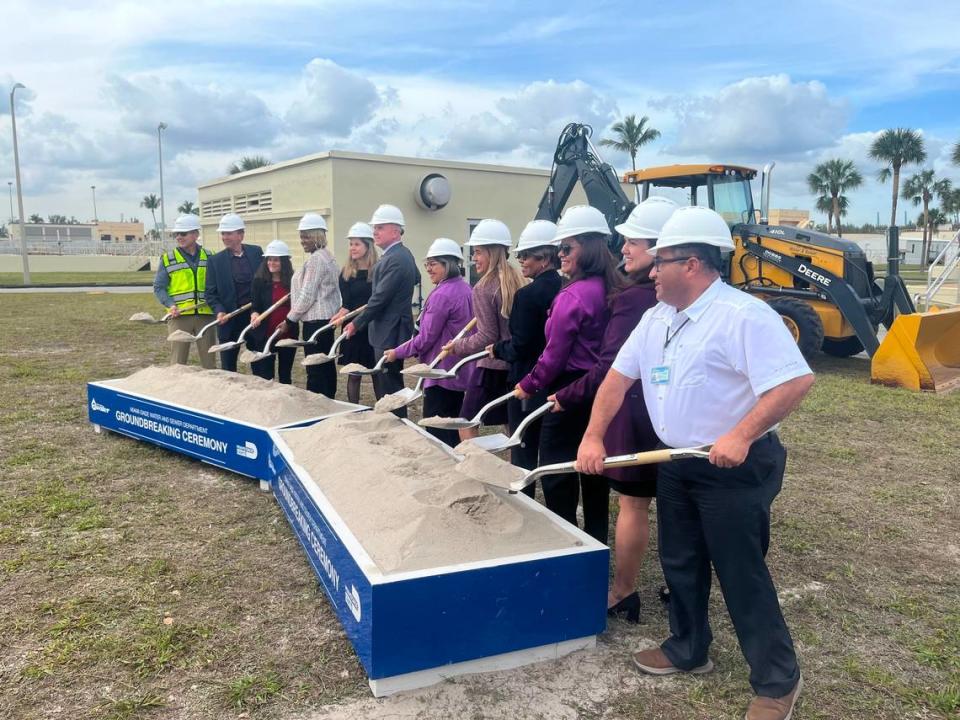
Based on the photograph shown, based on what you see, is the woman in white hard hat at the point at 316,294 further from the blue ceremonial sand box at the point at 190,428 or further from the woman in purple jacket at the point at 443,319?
the woman in purple jacket at the point at 443,319

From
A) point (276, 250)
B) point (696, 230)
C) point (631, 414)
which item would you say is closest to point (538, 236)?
point (631, 414)

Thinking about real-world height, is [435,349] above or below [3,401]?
above

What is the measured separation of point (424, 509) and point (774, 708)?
1.42 metres

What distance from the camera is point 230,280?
262 inches

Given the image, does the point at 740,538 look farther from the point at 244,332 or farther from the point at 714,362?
the point at 244,332

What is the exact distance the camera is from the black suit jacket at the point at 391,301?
17.7ft

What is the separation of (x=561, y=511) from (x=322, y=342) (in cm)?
345

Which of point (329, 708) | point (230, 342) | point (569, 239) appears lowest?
point (329, 708)

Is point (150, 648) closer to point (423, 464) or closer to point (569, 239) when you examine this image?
point (423, 464)

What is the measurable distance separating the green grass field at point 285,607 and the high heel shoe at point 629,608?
0.06m

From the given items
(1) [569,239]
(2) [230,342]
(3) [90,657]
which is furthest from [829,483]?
(2) [230,342]

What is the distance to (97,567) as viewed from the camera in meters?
3.61

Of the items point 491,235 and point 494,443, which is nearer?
point 494,443

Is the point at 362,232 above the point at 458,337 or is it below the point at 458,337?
above
